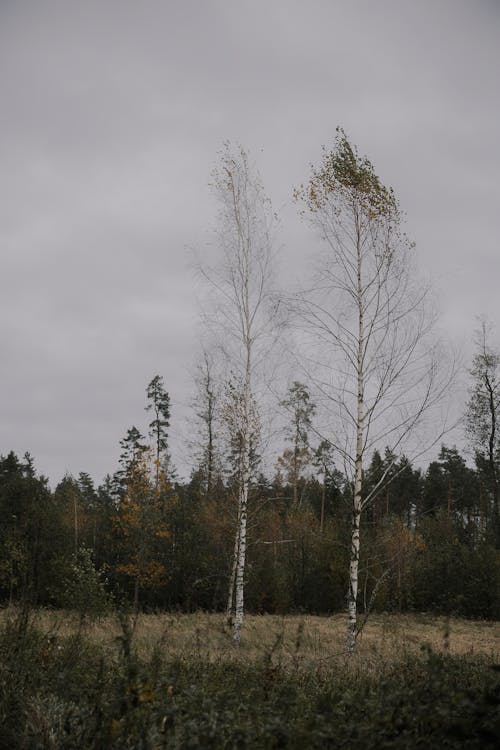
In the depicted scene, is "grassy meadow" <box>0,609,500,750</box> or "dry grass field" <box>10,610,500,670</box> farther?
"dry grass field" <box>10,610,500,670</box>

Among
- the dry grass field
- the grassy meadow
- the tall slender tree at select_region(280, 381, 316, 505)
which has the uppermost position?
the tall slender tree at select_region(280, 381, 316, 505)

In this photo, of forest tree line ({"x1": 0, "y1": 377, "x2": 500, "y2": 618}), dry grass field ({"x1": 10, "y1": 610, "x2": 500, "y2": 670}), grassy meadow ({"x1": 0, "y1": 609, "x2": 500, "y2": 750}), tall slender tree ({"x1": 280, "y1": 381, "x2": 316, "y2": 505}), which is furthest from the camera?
forest tree line ({"x1": 0, "y1": 377, "x2": 500, "y2": 618})


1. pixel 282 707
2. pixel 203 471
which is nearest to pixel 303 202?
pixel 282 707

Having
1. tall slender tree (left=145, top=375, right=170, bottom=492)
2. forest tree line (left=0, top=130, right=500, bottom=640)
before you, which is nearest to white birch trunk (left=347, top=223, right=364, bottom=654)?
forest tree line (left=0, top=130, right=500, bottom=640)

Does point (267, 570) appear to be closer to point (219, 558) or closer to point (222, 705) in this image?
point (219, 558)

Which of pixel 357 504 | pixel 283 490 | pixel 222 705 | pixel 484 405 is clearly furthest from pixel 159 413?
pixel 222 705

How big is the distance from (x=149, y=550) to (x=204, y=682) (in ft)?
54.9

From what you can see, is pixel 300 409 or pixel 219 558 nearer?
pixel 300 409

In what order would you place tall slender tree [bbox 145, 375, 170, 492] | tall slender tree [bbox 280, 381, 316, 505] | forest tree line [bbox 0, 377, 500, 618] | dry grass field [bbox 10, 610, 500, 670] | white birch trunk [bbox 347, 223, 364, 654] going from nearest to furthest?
white birch trunk [bbox 347, 223, 364, 654], tall slender tree [bbox 280, 381, 316, 505], dry grass field [bbox 10, 610, 500, 670], forest tree line [bbox 0, 377, 500, 618], tall slender tree [bbox 145, 375, 170, 492]

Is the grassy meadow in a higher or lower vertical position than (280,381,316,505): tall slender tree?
lower

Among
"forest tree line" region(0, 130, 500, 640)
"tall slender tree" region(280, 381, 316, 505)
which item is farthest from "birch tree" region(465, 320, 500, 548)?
"tall slender tree" region(280, 381, 316, 505)

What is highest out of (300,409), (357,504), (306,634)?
(300,409)

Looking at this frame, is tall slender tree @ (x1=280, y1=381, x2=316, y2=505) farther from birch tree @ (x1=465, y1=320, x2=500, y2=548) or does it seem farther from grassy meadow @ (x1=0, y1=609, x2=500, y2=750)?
birch tree @ (x1=465, y1=320, x2=500, y2=548)

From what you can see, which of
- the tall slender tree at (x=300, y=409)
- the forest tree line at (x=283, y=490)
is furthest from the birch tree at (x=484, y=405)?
the tall slender tree at (x=300, y=409)
